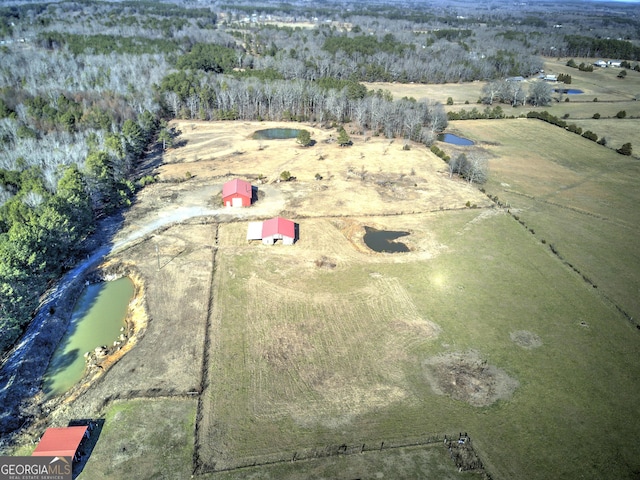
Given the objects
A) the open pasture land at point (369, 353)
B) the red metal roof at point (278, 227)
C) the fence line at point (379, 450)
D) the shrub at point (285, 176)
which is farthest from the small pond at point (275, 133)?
the fence line at point (379, 450)

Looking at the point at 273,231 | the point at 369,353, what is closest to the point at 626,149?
the point at 273,231

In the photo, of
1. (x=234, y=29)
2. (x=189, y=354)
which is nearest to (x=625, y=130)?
(x=189, y=354)

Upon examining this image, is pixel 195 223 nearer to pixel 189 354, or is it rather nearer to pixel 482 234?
pixel 189 354

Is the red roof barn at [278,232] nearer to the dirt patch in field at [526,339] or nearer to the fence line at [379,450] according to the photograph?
the dirt patch in field at [526,339]

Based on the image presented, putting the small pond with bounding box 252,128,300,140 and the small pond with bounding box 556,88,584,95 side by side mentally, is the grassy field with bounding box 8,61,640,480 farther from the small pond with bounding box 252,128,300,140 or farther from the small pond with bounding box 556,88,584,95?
the small pond with bounding box 556,88,584,95

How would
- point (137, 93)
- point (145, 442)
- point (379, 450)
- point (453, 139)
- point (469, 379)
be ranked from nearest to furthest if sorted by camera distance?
point (379, 450)
point (145, 442)
point (469, 379)
point (453, 139)
point (137, 93)

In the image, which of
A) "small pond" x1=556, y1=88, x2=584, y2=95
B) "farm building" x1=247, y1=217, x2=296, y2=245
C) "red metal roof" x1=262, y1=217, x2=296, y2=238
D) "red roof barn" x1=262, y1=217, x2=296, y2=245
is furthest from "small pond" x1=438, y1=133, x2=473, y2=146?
"small pond" x1=556, y1=88, x2=584, y2=95

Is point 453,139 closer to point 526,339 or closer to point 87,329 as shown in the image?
point 526,339
